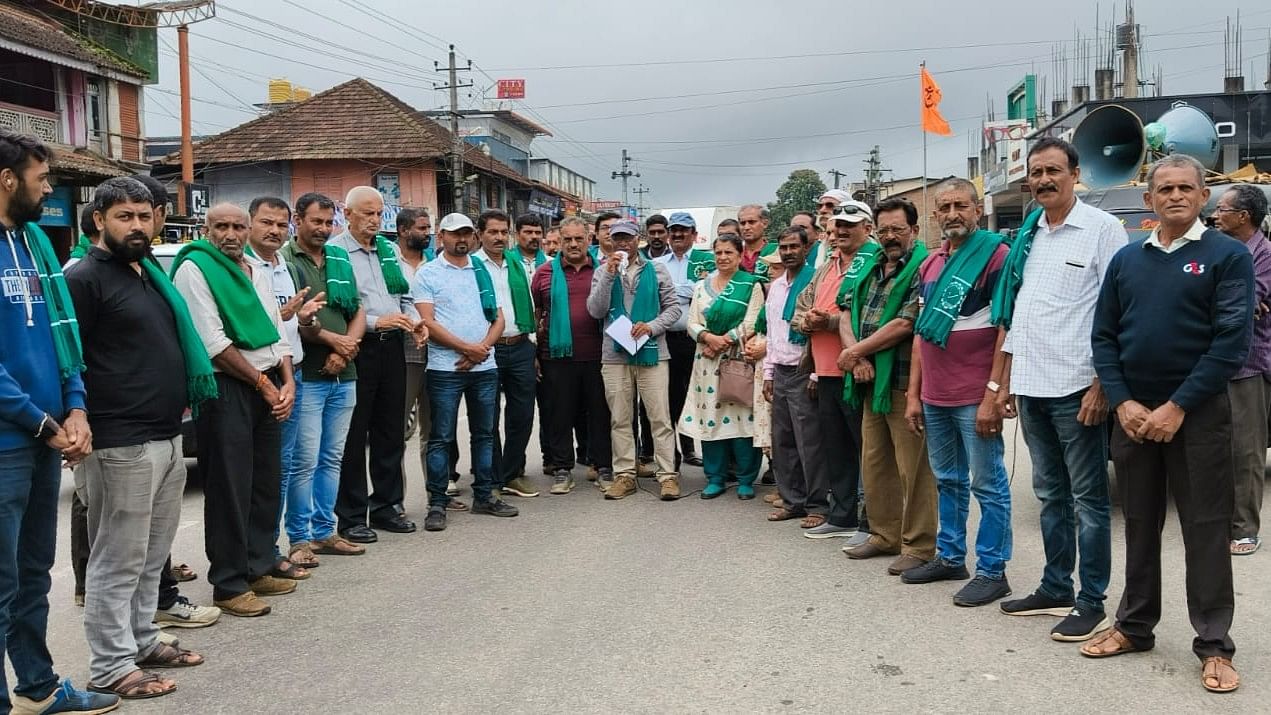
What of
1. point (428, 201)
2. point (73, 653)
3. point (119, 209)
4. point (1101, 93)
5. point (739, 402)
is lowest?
point (73, 653)

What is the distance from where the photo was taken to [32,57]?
2428 cm

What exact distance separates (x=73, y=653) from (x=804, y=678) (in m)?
3.41

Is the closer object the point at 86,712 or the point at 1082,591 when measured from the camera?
the point at 86,712

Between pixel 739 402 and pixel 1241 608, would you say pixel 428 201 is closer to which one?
pixel 739 402

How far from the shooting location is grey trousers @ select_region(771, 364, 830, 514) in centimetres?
731

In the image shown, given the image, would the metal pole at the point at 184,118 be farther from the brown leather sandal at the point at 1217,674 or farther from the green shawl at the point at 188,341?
the brown leather sandal at the point at 1217,674

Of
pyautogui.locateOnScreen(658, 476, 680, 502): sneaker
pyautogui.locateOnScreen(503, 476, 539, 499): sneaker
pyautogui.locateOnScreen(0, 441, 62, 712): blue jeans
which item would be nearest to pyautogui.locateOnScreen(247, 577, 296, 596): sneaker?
pyautogui.locateOnScreen(0, 441, 62, 712): blue jeans

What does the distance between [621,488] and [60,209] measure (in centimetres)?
2151

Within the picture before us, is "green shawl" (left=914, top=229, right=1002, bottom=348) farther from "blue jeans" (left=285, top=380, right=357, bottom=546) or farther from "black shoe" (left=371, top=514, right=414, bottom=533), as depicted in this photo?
"black shoe" (left=371, top=514, right=414, bottom=533)

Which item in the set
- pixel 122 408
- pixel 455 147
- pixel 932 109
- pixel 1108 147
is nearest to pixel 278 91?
pixel 455 147

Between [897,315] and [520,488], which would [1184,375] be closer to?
[897,315]

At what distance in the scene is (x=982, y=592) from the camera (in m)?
5.35

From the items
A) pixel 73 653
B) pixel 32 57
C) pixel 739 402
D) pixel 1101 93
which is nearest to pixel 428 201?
pixel 32 57

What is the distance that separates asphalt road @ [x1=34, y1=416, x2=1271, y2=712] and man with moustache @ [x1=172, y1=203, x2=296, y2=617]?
1.19 feet
